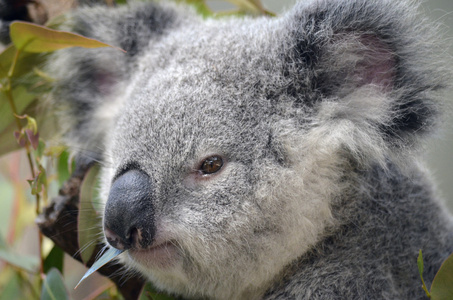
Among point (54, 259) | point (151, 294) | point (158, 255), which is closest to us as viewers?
point (158, 255)

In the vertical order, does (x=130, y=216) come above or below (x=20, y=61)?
below

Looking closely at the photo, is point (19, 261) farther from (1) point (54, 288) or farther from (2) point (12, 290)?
(2) point (12, 290)

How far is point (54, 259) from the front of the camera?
190cm

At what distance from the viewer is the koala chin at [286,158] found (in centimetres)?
142

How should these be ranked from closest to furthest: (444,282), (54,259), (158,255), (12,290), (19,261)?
(444,282) < (158,255) < (19,261) < (54,259) < (12,290)

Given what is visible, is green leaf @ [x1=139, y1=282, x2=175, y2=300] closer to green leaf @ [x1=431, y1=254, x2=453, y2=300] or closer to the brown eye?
the brown eye

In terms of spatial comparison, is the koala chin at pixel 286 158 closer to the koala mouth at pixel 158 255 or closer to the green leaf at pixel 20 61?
the koala mouth at pixel 158 255

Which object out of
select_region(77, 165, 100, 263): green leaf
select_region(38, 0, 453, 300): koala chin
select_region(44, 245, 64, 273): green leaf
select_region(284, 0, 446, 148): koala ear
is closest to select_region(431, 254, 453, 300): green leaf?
select_region(38, 0, 453, 300): koala chin

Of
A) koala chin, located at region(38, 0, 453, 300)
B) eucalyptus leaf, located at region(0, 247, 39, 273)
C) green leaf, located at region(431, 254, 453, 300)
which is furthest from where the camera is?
eucalyptus leaf, located at region(0, 247, 39, 273)

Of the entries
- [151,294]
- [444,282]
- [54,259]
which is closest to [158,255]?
[151,294]

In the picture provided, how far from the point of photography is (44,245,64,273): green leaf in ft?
6.20

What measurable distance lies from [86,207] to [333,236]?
88 cm

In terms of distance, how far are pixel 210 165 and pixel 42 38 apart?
0.68 meters

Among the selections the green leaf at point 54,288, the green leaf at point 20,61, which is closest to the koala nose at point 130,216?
the green leaf at point 54,288
